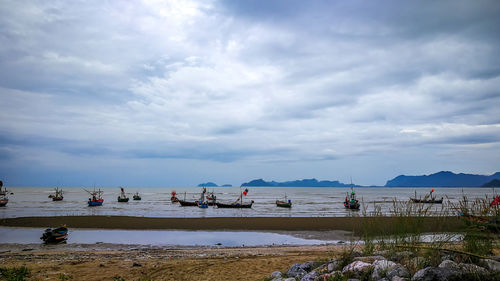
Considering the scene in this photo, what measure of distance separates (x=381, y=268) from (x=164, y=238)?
55.8 ft

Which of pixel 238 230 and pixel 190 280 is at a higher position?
pixel 190 280

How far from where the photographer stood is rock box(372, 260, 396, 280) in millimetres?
5352

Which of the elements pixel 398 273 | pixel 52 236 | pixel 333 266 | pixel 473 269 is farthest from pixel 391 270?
pixel 52 236

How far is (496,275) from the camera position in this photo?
453 cm

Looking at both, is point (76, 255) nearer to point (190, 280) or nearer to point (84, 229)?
point (190, 280)

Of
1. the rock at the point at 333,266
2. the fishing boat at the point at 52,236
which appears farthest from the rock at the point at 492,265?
the fishing boat at the point at 52,236

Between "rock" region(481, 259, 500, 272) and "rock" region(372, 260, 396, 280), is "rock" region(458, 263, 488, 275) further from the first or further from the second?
"rock" region(372, 260, 396, 280)

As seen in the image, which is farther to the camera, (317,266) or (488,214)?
(317,266)

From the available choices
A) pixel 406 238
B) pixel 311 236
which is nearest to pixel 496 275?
pixel 406 238

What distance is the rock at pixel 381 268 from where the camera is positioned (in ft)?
17.6

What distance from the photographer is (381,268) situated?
5.45m

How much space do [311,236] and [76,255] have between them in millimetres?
14307

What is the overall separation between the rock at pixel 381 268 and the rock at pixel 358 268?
0.16 m

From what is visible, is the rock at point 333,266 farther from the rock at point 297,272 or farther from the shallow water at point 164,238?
the shallow water at point 164,238
